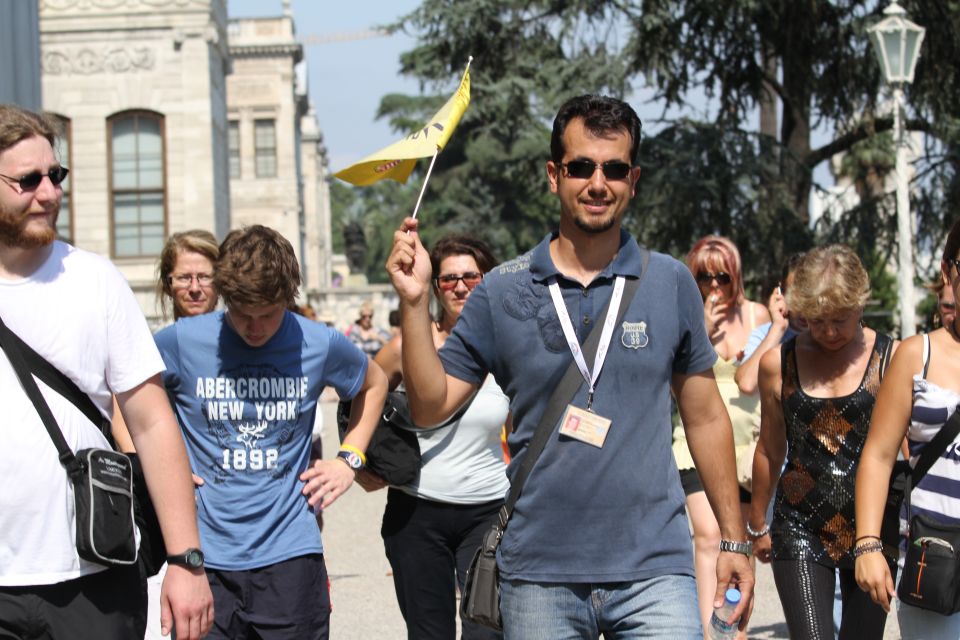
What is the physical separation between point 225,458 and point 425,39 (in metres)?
18.3

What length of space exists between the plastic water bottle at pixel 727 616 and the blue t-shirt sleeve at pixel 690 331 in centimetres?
63

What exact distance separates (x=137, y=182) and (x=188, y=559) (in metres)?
32.4

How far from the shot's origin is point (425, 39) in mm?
22625

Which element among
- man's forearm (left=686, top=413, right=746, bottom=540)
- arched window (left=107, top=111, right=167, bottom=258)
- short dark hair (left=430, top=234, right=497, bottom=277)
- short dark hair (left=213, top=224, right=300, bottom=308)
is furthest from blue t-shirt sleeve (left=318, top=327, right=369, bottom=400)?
arched window (left=107, top=111, right=167, bottom=258)

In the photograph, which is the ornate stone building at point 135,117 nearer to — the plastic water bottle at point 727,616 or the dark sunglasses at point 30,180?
the plastic water bottle at point 727,616

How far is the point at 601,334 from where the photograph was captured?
12.7 ft

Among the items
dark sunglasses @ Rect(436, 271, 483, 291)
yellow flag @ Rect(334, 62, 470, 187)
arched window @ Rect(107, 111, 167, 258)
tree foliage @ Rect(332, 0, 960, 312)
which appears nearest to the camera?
yellow flag @ Rect(334, 62, 470, 187)

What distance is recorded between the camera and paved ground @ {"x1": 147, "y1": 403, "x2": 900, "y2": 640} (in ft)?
28.1

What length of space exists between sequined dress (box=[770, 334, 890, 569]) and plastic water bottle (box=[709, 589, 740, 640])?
997mm

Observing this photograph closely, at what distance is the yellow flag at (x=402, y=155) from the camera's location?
4.40 m

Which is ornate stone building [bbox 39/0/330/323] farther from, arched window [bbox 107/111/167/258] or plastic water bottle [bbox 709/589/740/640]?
plastic water bottle [bbox 709/589/740/640]

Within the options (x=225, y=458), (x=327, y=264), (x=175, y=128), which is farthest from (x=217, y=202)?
(x=327, y=264)

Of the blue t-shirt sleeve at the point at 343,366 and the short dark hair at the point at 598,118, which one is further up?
the short dark hair at the point at 598,118

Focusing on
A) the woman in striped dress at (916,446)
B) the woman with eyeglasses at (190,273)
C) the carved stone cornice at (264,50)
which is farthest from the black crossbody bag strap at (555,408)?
the carved stone cornice at (264,50)
